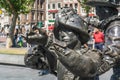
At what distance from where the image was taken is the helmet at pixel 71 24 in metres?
1.97

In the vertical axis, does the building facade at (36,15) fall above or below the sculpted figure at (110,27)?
below

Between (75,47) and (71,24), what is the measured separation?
14 cm

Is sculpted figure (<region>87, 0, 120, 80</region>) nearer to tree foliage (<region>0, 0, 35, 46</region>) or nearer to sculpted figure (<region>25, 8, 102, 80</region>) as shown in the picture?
sculpted figure (<region>25, 8, 102, 80</region>)

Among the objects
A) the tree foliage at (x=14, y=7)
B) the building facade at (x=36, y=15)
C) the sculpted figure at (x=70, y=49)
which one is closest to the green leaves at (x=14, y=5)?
the tree foliage at (x=14, y=7)

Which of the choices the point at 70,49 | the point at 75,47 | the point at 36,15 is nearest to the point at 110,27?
the point at 75,47

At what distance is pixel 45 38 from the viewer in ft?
7.05

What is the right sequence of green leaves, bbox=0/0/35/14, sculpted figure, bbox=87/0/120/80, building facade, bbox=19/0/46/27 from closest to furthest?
sculpted figure, bbox=87/0/120/80 < green leaves, bbox=0/0/35/14 < building facade, bbox=19/0/46/27

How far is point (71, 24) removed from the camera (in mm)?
1968

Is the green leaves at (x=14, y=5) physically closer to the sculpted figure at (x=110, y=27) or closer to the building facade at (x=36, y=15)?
the sculpted figure at (x=110, y=27)

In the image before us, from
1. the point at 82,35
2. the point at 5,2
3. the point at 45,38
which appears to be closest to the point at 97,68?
the point at 82,35

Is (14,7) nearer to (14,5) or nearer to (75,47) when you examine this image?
(14,5)

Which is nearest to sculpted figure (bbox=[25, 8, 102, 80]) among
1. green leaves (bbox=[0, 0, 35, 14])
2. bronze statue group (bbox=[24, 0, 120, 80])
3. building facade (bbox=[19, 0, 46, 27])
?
bronze statue group (bbox=[24, 0, 120, 80])

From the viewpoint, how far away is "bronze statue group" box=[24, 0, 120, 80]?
173cm

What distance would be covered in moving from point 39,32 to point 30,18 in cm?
6198
